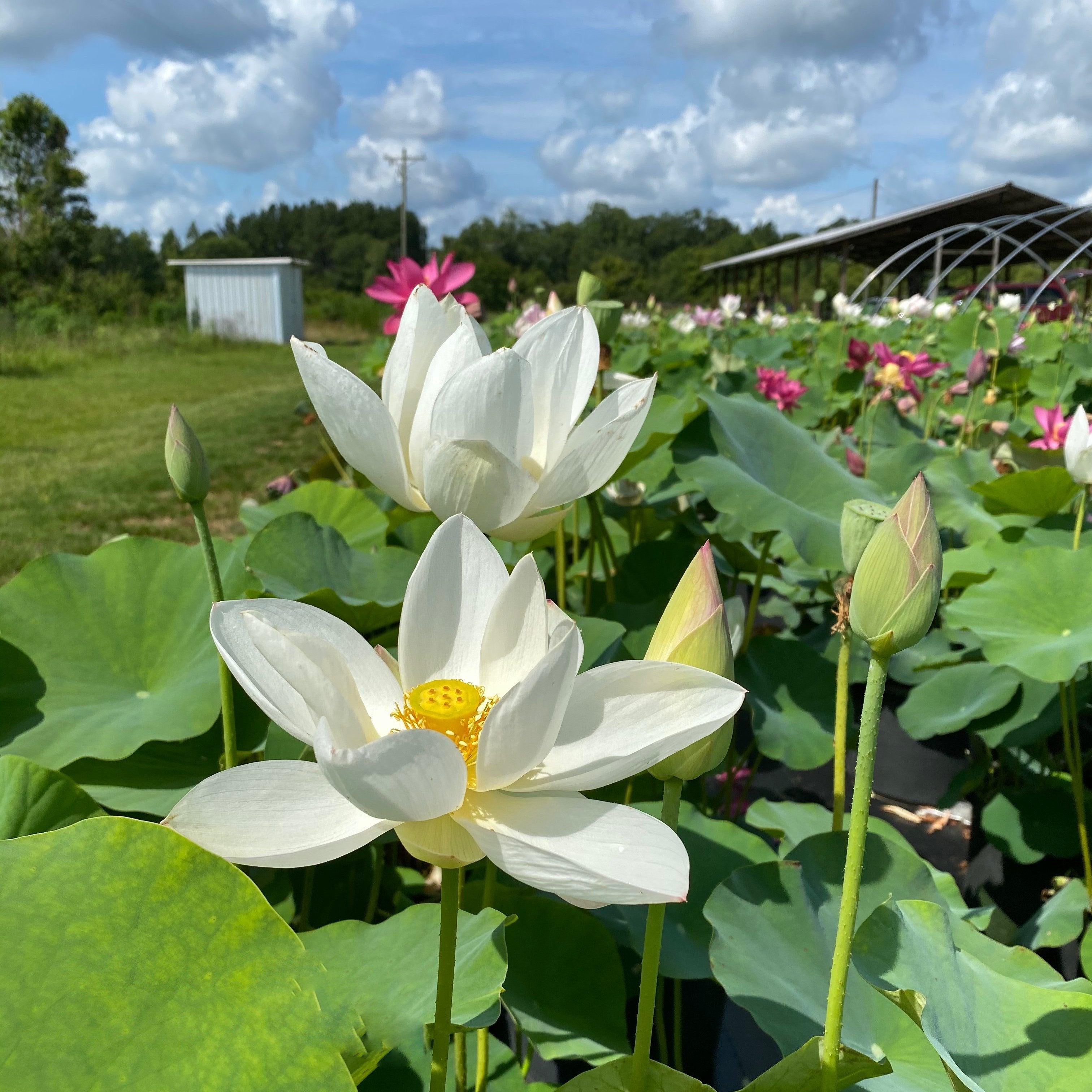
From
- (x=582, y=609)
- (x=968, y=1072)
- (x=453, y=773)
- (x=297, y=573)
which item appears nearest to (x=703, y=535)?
(x=582, y=609)

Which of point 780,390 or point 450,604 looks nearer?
point 450,604

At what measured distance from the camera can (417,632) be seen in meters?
0.48

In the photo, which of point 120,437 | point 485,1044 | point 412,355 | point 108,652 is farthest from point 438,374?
point 120,437

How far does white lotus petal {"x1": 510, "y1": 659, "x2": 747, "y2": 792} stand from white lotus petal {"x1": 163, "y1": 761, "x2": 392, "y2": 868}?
0.27ft

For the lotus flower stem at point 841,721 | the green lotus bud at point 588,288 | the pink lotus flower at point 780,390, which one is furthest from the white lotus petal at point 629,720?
the pink lotus flower at point 780,390

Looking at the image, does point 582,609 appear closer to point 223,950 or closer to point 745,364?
point 223,950

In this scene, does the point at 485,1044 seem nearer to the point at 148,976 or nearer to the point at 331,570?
the point at 148,976

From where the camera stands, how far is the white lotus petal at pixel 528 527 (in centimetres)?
61

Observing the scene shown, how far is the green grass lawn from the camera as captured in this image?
4.20 m

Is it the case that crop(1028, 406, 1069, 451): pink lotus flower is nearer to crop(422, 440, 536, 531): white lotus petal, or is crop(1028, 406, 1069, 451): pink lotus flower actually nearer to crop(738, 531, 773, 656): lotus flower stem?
crop(738, 531, 773, 656): lotus flower stem

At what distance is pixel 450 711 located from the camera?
0.46m

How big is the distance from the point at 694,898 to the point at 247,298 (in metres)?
18.1

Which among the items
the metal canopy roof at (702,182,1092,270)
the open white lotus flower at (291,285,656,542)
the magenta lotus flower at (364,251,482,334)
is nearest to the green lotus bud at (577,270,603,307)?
the magenta lotus flower at (364,251,482,334)

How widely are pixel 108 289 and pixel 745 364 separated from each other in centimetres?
1862
